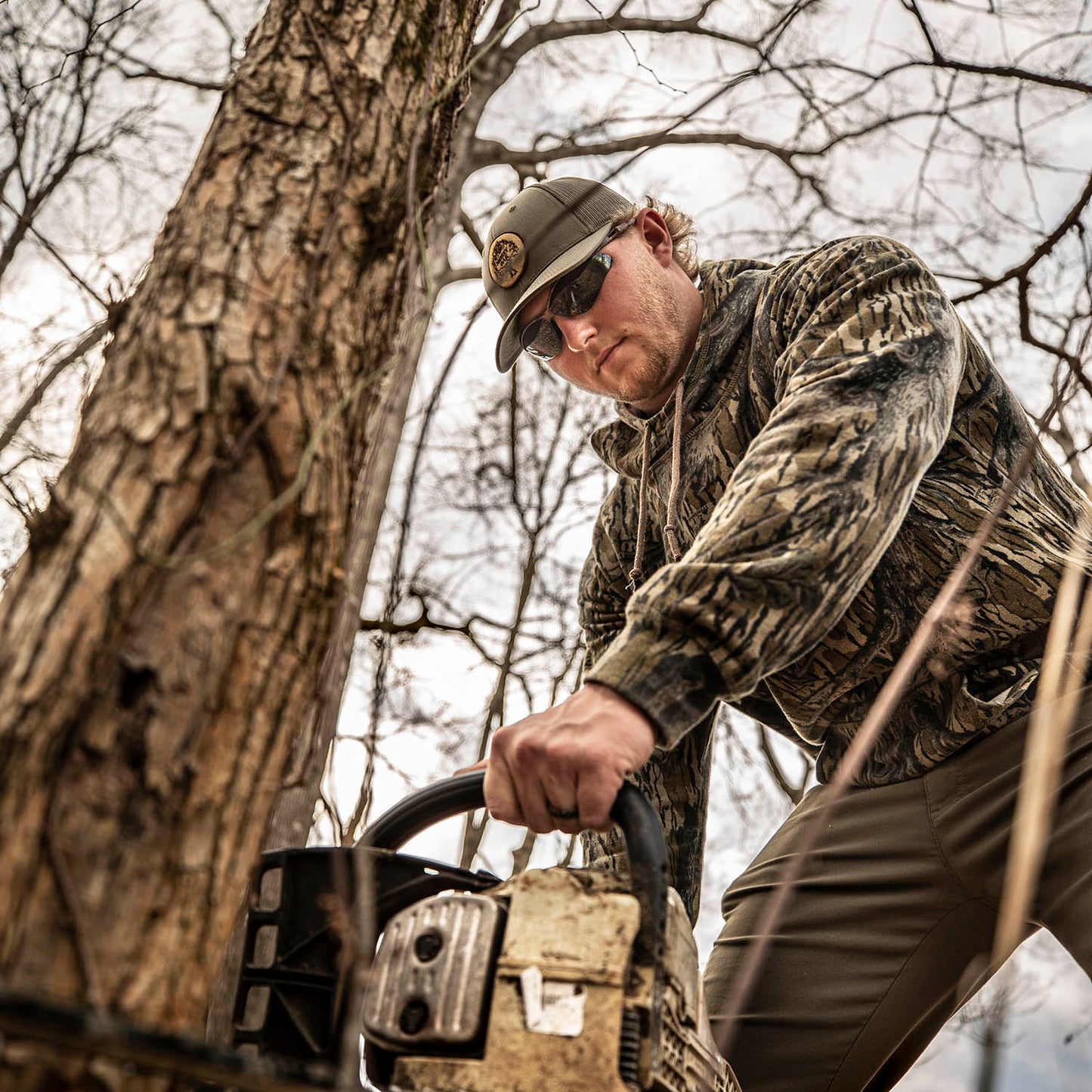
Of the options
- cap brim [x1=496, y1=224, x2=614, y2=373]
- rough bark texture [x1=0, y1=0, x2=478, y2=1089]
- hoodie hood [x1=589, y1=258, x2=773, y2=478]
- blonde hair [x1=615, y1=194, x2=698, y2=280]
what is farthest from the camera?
blonde hair [x1=615, y1=194, x2=698, y2=280]

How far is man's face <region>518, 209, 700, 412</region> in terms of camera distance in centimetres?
263

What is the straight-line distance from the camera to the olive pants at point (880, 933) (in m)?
2.18

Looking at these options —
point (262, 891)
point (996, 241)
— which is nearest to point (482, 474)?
point (996, 241)

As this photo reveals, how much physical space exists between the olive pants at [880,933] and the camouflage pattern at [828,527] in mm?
92

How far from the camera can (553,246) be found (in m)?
2.64

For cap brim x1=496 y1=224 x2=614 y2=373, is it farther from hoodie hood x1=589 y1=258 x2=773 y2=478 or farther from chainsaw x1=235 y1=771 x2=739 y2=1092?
chainsaw x1=235 y1=771 x2=739 y2=1092

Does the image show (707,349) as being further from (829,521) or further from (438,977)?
(438,977)

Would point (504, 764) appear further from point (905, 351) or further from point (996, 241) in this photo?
point (996, 241)

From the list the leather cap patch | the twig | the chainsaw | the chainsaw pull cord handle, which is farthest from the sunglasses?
the chainsaw

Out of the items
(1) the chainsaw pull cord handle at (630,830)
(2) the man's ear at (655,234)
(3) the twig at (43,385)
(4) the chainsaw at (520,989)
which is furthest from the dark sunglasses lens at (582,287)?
(4) the chainsaw at (520,989)

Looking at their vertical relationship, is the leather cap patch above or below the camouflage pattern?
above

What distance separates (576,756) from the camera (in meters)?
1.39

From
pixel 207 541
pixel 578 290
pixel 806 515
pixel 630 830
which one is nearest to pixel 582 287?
pixel 578 290

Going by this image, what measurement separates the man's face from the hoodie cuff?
4.36 feet
